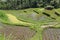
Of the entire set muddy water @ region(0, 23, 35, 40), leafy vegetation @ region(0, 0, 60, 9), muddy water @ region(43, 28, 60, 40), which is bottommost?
leafy vegetation @ region(0, 0, 60, 9)

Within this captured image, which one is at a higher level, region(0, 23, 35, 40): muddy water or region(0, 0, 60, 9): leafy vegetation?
region(0, 23, 35, 40): muddy water

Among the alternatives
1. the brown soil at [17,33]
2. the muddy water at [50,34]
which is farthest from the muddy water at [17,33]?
the muddy water at [50,34]

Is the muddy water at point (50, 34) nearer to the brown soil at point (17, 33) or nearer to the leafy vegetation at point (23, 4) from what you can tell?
the brown soil at point (17, 33)

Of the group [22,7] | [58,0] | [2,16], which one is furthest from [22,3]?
[2,16]

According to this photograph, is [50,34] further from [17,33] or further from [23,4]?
[23,4]

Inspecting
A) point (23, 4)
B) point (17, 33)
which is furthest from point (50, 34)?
point (23, 4)

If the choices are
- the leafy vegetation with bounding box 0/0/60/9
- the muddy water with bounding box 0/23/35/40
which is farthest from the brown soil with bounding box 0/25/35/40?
the leafy vegetation with bounding box 0/0/60/9

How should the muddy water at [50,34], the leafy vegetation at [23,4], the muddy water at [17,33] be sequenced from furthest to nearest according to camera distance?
the leafy vegetation at [23,4], the muddy water at [50,34], the muddy water at [17,33]

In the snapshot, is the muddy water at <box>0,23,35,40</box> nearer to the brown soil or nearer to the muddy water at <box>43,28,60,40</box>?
the brown soil

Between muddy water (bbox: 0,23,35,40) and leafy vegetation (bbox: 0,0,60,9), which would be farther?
leafy vegetation (bbox: 0,0,60,9)

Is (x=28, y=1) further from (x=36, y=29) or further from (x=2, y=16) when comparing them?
(x=36, y=29)

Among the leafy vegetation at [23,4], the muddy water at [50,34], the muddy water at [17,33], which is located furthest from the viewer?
the leafy vegetation at [23,4]
